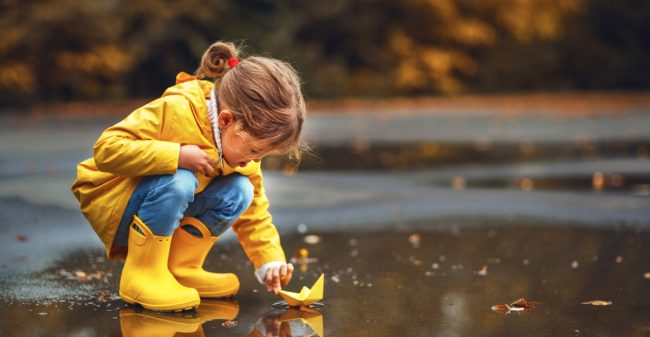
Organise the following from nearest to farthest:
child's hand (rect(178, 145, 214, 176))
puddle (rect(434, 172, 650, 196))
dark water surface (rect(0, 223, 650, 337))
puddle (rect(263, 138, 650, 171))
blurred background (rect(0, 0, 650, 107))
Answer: dark water surface (rect(0, 223, 650, 337))
child's hand (rect(178, 145, 214, 176))
puddle (rect(434, 172, 650, 196))
puddle (rect(263, 138, 650, 171))
blurred background (rect(0, 0, 650, 107))

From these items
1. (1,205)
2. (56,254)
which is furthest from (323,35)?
(56,254)

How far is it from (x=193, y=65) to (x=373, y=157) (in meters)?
8.20

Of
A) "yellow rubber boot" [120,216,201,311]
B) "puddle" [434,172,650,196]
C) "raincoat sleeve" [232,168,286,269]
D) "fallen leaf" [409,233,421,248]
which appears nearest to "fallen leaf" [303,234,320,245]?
"fallen leaf" [409,233,421,248]

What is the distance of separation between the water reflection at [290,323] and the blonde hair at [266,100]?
1.82 ft

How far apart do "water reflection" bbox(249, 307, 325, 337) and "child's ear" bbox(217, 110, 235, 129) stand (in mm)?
683

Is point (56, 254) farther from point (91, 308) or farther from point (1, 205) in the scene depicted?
point (1, 205)

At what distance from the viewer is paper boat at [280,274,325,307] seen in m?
3.56

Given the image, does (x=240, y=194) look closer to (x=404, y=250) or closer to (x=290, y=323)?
(x=290, y=323)

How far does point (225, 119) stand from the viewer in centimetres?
343

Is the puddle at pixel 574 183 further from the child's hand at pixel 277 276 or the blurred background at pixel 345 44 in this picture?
A: the blurred background at pixel 345 44

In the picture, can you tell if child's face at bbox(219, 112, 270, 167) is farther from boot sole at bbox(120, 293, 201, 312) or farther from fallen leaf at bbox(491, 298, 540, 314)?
fallen leaf at bbox(491, 298, 540, 314)

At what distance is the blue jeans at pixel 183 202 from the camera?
136 inches

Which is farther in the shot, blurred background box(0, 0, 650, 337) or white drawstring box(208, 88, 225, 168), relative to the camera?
blurred background box(0, 0, 650, 337)

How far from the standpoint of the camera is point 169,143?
3.42 metres
